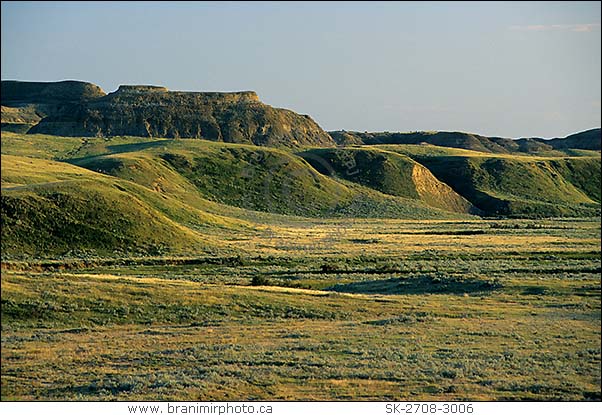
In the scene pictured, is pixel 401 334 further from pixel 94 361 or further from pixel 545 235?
pixel 545 235

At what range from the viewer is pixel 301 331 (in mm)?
36656

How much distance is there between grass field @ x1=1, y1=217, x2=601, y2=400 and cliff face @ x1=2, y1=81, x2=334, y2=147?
387 feet

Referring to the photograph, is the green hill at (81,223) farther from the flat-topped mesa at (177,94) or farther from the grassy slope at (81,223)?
the flat-topped mesa at (177,94)

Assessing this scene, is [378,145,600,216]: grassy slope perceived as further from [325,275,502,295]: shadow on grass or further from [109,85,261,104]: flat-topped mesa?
[325,275,502,295]: shadow on grass

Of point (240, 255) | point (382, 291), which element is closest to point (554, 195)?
point (240, 255)

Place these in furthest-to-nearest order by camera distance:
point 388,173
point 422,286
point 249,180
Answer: point 388,173, point 249,180, point 422,286

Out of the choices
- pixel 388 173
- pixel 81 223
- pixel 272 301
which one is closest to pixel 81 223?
pixel 81 223

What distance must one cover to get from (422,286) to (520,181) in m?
129

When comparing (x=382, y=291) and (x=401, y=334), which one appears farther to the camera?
(x=382, y=291)

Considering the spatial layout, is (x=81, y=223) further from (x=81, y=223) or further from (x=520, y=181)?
(x=520, y=181)

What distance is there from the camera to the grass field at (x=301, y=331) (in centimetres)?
2700

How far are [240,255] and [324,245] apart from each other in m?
12.9

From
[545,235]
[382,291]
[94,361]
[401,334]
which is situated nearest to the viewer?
[94,361]

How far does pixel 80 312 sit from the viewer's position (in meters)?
39.8
